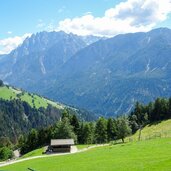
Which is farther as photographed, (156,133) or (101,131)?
(101,131)

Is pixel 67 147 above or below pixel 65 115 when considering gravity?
below

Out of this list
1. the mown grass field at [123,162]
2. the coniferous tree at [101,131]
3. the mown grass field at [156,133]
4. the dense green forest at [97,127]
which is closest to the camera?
the mown grass field at [123,162]

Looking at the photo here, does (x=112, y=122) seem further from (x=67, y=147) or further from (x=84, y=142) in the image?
(x=67, y=147)

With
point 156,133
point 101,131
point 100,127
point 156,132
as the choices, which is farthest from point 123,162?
point 100,127

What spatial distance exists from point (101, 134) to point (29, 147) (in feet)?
118

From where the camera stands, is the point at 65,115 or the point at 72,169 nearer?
the point at 72,169

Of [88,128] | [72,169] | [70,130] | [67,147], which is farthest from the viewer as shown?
[88,128]

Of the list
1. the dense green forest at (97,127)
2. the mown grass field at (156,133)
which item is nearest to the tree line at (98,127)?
the dense green forest at (97,127)

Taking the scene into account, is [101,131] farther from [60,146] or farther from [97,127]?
[60,146]

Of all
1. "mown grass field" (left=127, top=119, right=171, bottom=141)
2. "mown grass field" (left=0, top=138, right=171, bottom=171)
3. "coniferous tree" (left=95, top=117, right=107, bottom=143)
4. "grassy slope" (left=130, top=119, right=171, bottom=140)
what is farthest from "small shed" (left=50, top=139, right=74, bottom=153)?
"mown grass field" (left=0, top=138, right=171, bottom=171)

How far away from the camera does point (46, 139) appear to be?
15588cm

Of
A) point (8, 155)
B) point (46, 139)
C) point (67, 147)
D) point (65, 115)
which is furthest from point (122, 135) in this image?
point (8, 155)

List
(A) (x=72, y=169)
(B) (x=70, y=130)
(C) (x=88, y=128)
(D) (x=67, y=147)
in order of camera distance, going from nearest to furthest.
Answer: (A) (x=72, y=169)
(D) (x=67, y=147)
(B) (x=70, y=130)
(C) (x=88, y=128)

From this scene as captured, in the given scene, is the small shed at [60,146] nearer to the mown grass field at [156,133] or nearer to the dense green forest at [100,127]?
the dense green forest at [100,127]
